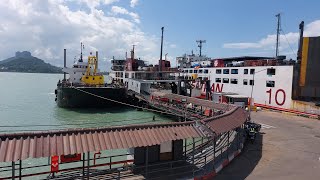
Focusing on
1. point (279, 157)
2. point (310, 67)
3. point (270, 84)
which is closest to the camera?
point (279, 157)

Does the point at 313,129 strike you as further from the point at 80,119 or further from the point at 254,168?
the point at 80,119

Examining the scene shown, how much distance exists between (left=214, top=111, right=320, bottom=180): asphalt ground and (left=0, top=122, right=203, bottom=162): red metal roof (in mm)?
4443

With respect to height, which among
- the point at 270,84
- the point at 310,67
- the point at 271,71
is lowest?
the point at 270,84

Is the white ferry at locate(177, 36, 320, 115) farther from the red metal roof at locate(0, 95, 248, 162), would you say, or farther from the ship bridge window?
the red metal roof at locate(0, 95, 248, 162)

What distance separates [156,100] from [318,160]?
29.7 meters

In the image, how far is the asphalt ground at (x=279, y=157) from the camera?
1645 cm

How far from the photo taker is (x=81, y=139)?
12.1 meters

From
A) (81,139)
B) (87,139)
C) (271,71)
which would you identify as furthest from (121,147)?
(271,71)

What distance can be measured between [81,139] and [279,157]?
13774 mm

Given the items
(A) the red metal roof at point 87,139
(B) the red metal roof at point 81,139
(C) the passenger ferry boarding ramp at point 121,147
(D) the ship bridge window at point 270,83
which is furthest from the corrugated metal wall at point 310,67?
(B) the red metal roof at point 81,139

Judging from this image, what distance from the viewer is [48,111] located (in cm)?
5012

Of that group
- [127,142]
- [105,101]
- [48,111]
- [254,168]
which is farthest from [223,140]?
[48,111]

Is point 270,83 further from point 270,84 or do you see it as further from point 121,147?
point 121,147

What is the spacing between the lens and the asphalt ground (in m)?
16.5
